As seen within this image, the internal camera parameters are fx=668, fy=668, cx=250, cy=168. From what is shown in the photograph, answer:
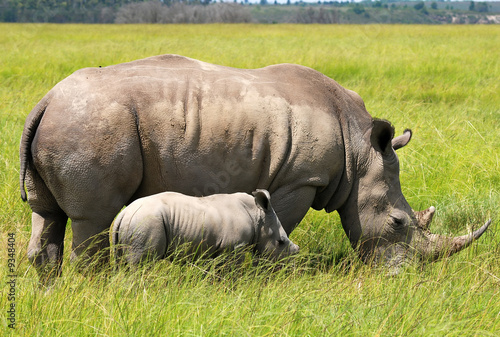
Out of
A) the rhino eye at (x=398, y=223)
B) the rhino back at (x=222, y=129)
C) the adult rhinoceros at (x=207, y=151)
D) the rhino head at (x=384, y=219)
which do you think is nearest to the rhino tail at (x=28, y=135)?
the adult rhinoceros at (x=207, y=151)

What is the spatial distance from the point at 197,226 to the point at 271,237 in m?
0.56

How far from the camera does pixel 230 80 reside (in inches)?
171

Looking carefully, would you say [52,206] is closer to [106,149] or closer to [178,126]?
[106,149]

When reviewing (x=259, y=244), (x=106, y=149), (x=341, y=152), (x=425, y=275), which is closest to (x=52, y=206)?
(x=106, y=149)

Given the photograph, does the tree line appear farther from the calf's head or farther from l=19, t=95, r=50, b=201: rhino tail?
the calf's head

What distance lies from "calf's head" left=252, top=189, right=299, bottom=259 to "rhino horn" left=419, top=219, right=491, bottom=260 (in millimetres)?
1030

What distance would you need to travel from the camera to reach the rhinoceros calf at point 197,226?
146 inches

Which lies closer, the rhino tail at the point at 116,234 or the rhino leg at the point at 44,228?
the rhino tail at the point at 116,234

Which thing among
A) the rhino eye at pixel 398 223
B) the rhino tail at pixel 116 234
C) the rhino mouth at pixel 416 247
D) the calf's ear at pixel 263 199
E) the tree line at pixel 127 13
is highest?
the calf's ear at pixel 263 199

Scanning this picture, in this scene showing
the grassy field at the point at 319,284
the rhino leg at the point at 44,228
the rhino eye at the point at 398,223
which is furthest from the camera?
the rhino eye at the point at 398,223

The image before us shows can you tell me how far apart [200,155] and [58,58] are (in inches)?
385

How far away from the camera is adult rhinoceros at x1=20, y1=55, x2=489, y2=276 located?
12.9 ft

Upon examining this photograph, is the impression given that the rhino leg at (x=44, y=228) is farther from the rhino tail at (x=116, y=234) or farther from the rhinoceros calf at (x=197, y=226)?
the rhinoceros calf at (x=197, y=226)

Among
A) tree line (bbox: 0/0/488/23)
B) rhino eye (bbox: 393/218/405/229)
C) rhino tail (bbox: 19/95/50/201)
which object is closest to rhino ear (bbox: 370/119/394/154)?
rhino eye (bbox: 393/218/405/229)
